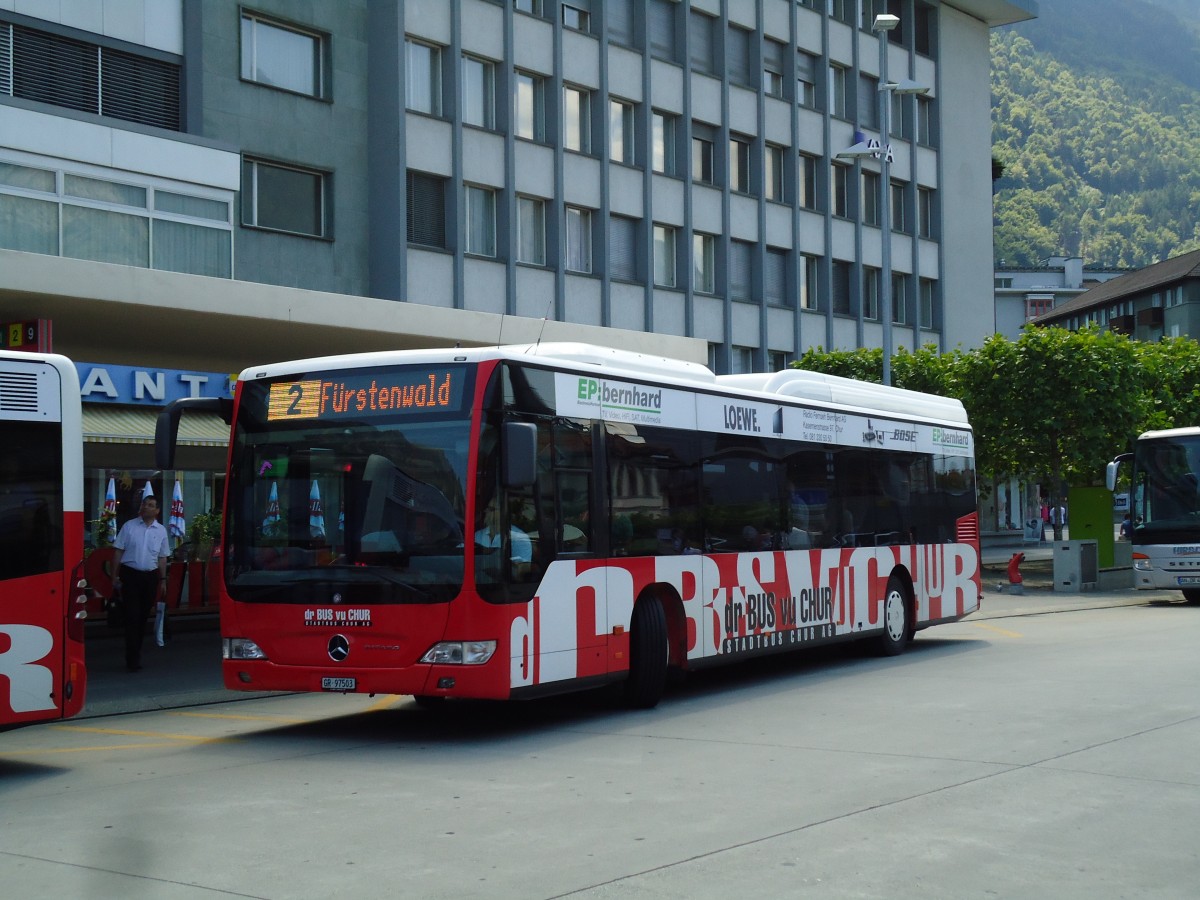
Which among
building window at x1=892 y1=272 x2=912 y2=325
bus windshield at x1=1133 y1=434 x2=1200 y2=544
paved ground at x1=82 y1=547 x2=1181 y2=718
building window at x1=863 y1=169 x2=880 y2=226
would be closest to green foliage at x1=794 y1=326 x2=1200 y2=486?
paved ground at x1=82 y1=547 x2=1181 y2=718

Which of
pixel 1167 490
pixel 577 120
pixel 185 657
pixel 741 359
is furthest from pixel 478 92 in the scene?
pixel 185 657

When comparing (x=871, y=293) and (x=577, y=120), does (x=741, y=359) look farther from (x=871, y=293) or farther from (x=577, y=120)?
(x=577, y=120)

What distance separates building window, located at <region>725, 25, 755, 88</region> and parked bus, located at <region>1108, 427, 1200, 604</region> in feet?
67.1

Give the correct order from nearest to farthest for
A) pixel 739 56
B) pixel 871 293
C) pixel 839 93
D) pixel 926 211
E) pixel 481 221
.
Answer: pixel 481 221
pixel 739 56
pixel 839 93
pixel 871 293
pixel 926 211

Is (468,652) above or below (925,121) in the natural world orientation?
below

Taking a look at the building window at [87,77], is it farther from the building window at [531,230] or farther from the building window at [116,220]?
the building window at [531,230]

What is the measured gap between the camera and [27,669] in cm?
953

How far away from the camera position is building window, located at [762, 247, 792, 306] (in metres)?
45.5

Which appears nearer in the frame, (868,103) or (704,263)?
(704,263)

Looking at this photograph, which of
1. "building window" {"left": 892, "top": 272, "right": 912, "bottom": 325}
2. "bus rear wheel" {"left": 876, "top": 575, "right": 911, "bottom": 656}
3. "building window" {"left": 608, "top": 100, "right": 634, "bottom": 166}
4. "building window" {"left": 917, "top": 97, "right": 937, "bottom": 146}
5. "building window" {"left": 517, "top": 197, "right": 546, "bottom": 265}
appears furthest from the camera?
"building window" {"left": 917, "top": 97, "right": 937, "bottom": 146}

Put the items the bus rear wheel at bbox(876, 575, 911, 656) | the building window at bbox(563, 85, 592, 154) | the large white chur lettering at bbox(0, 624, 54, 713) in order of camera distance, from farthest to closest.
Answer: the building window at bbox(563, 85, 592, 154)
the bus rear wheel at bbox(876, 575, 911, 656)
the large white chur lettering at bbox(0, 624, 54, 713)

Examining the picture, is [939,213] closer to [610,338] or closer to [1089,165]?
[610,338]

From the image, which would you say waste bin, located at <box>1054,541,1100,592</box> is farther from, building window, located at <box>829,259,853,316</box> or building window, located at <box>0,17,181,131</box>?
building window, located at <box>0,17,181,131</box>

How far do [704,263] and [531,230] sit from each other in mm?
7375
